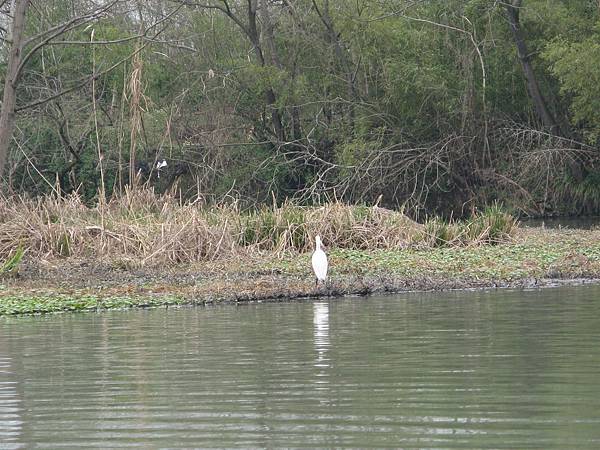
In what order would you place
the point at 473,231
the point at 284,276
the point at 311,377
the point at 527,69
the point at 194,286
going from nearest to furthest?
the point at 311,377, the point at 194,286, the point at 284,276, the point at 473,231, the point at 527,69

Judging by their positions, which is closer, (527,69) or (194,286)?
(194,286)

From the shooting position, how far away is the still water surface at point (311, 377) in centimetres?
754

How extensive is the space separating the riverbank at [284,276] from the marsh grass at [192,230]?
0.42 metres

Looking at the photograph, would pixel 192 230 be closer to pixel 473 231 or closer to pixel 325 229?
pixel 325 229

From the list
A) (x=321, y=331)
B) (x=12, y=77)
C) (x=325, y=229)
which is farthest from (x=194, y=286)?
(x=12, y=77)

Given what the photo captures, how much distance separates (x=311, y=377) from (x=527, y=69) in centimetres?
2711

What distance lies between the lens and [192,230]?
72.6 feet

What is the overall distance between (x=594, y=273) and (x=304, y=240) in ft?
20.4

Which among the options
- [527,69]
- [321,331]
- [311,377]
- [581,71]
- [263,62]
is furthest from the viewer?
[263,62]

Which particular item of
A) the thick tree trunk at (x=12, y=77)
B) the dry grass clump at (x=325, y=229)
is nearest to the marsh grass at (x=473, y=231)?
the dry grass clump at (x=325, y=229)

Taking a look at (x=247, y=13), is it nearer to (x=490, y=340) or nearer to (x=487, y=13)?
(x=487, y=13)

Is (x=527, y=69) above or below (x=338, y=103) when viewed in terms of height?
above

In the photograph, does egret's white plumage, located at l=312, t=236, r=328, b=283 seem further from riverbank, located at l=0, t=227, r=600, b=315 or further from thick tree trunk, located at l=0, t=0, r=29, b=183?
thick tree trunk, located at l=0, t=0, r=29, b=183

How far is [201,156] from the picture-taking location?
39.2 metres
